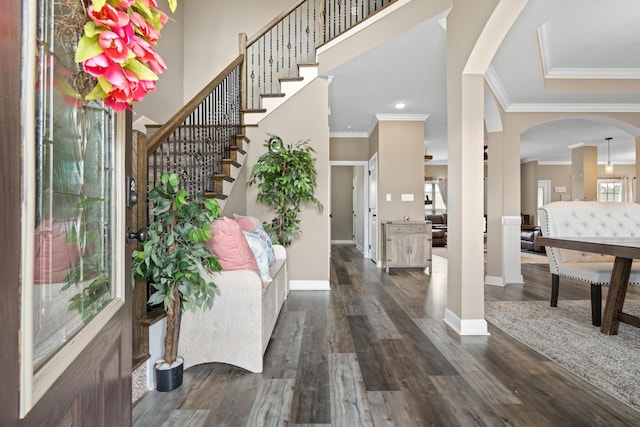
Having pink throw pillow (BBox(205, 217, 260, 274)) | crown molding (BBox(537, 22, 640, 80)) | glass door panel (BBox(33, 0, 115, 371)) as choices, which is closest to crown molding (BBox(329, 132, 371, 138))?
crown molding (BBox(537, 22, 640, 80))

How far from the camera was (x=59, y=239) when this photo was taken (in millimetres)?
599

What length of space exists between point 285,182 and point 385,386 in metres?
2.40

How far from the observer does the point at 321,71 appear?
3.85 m

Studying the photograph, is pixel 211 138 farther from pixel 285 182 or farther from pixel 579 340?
pixel 579 340

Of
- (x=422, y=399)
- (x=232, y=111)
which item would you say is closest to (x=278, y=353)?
(x=422, y=399)

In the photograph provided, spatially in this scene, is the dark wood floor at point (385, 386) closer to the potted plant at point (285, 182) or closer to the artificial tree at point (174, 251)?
the artificial tree at point (174, 251)

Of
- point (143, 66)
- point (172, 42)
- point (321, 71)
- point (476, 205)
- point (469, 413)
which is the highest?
point (172, 42)

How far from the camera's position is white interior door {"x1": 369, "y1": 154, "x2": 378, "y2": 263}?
5844 millimetres

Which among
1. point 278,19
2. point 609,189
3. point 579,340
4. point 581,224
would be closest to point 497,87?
point 581,224

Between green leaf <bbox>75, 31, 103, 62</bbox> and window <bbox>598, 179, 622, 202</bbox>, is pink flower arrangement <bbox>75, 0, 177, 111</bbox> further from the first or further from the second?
window <bbox>598, 179, 622, 202</bbox>

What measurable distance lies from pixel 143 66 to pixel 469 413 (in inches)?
74.9

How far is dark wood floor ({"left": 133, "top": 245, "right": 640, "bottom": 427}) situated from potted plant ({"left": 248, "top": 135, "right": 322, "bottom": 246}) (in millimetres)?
1243

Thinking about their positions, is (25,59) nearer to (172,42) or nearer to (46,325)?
(46,325)

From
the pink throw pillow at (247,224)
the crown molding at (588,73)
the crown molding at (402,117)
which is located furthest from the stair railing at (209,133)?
the crown molding at (588,73)
